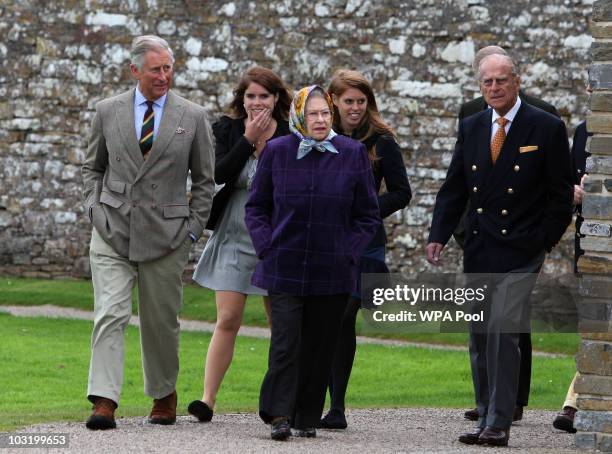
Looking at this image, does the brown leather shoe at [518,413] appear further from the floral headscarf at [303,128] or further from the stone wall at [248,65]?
the stone wall at [248,65]

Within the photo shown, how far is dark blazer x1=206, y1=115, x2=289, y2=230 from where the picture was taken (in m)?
8.62

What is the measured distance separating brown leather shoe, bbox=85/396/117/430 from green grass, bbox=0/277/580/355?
658 centimetres

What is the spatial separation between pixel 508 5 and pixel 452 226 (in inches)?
309

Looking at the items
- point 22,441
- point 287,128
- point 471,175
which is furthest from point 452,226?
point 22,441

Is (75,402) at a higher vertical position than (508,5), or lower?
lower

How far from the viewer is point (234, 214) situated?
8758mm

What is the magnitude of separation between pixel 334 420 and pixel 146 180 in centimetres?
165

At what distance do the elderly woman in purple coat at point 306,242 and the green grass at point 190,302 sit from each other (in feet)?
20.3

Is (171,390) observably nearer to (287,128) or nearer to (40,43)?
(287,128)

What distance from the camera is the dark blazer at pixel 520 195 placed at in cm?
800

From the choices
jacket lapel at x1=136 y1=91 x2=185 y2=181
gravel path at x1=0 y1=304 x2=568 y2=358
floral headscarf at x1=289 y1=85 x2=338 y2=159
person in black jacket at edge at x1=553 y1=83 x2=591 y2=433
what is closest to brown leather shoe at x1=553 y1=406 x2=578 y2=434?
person in black jacket at edge at x1=553 y1=83 x2=591 y2=433

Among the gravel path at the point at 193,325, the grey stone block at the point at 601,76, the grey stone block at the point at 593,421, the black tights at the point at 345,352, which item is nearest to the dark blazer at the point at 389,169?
the black tights at the point at 345,352

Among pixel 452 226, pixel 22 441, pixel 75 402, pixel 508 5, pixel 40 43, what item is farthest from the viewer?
pixel 40 43

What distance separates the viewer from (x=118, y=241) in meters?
8.14
